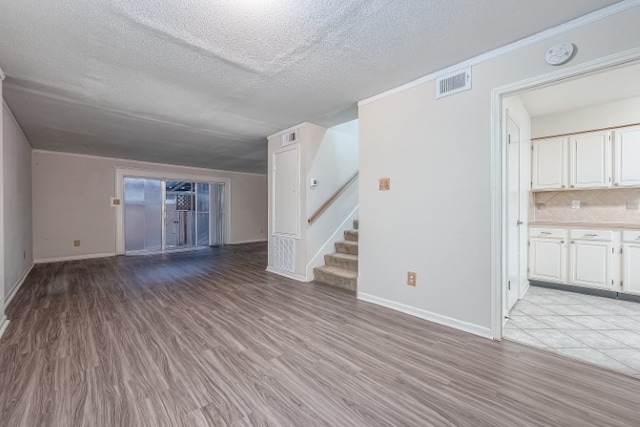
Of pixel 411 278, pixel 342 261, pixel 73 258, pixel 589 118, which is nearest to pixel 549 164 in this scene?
A: pixel 589 118

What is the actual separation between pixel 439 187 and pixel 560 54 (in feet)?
4.00

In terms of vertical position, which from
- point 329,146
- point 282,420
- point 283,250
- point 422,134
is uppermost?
point 329,146

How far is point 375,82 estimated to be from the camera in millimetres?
2723

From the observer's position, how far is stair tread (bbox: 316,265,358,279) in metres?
3.59

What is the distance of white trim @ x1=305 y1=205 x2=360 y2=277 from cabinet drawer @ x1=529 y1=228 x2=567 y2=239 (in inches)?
98.0

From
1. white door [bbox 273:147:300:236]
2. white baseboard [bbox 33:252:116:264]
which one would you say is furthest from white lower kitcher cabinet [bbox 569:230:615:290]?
white baseboard [bbox 33:252:116:264]

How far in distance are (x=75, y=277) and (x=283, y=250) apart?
333cm

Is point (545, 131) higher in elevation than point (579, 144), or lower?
higher

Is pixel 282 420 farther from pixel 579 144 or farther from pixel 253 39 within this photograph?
pixel 579 144

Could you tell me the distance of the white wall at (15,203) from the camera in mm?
3146

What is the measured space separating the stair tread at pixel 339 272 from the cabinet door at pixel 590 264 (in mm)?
2794

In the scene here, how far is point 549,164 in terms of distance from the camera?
12.5 feet

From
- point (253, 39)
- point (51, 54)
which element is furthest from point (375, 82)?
point (51, 54)

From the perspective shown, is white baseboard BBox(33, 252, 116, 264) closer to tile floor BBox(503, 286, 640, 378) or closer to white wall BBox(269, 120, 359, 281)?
white wall BBox(269, 120, 359, 281)
